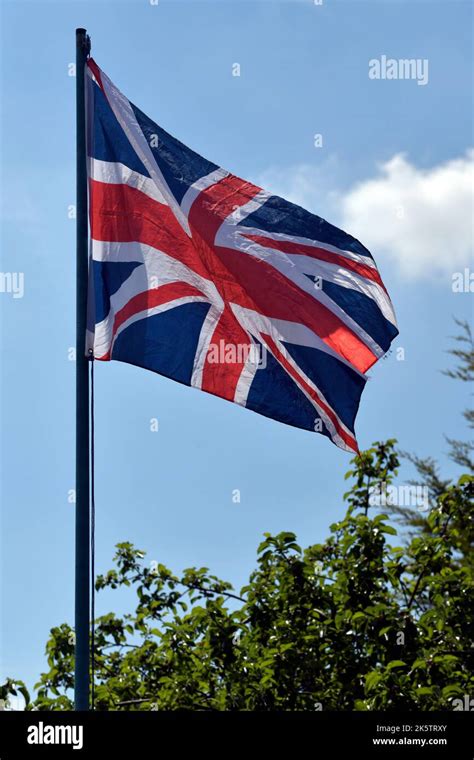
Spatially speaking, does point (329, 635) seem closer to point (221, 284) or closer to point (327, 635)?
point (327, 635)

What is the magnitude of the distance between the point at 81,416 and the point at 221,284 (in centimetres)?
177

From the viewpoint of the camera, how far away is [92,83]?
324 inches

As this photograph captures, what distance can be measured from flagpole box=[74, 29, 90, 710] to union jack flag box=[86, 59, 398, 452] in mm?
111

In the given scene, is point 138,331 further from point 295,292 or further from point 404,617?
point 404,617

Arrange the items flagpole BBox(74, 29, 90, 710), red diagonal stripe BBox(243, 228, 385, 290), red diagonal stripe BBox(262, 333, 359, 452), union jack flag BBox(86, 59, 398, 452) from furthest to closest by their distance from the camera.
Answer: red diagonal stripe BBox(243, 228, 385, 290) → red diagonal stripe BBox(262, 333, 359, 452) → union jack flag BBox(86, 59, 398, 452) → flagpole BBox(74, 29, 90, 710)

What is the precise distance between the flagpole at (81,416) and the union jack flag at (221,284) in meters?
0.11

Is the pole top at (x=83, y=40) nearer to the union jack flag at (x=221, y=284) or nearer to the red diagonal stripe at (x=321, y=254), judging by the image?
the union jack flag at (x=221, y=284)

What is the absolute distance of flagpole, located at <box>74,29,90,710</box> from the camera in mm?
6863

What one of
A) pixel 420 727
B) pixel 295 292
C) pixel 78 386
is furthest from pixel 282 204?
pixel 420 727

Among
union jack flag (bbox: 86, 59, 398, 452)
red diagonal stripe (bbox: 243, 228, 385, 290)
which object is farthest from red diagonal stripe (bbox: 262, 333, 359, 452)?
red diagonal stripe (bbox: 243, 228, 385, 290)

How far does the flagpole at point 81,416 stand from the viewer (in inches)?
270

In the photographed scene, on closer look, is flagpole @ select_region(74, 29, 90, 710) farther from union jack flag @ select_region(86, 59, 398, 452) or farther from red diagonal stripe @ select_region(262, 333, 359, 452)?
red diagonal stripe @ select_region(262, 333, 359, 452)

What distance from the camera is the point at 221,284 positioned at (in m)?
8.51

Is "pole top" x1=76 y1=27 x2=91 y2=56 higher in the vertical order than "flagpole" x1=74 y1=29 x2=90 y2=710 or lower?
higher
